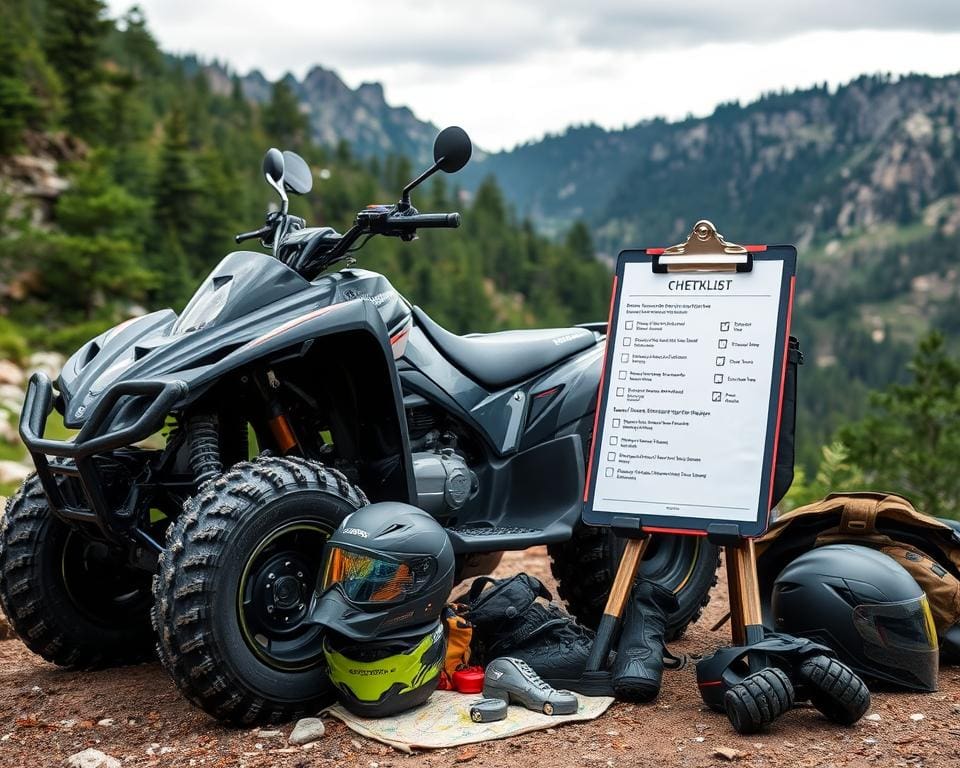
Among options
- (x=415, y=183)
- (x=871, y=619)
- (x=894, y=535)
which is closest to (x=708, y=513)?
(x=871, y=619)

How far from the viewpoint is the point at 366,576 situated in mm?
4035

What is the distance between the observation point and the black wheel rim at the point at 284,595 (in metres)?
4.03

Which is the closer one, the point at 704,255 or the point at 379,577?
the point at 379,577

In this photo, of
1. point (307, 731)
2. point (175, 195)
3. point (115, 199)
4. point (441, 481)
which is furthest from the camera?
point (175, 195)

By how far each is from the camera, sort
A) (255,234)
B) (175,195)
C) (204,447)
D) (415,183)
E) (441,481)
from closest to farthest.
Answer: (204,447) → (415,183) → (441,481) → (255,234) → (175,195)

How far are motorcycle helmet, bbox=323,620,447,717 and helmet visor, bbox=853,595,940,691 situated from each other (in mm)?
1763

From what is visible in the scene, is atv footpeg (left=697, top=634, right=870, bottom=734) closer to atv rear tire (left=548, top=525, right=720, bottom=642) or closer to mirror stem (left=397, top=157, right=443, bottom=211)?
atv rear tire (left=548, top=525, right=720, bottom=642)

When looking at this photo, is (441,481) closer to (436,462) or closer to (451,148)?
(436,462)

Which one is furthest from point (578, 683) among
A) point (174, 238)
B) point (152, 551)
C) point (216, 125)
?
point (216, 125)

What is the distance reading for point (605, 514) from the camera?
15.3 ft

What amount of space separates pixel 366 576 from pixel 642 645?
121 centimetres

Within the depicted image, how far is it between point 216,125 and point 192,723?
81.4m

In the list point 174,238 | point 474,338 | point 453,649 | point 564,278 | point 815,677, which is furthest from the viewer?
point 564,278

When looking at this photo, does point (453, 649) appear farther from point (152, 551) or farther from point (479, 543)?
point (152, 551)
